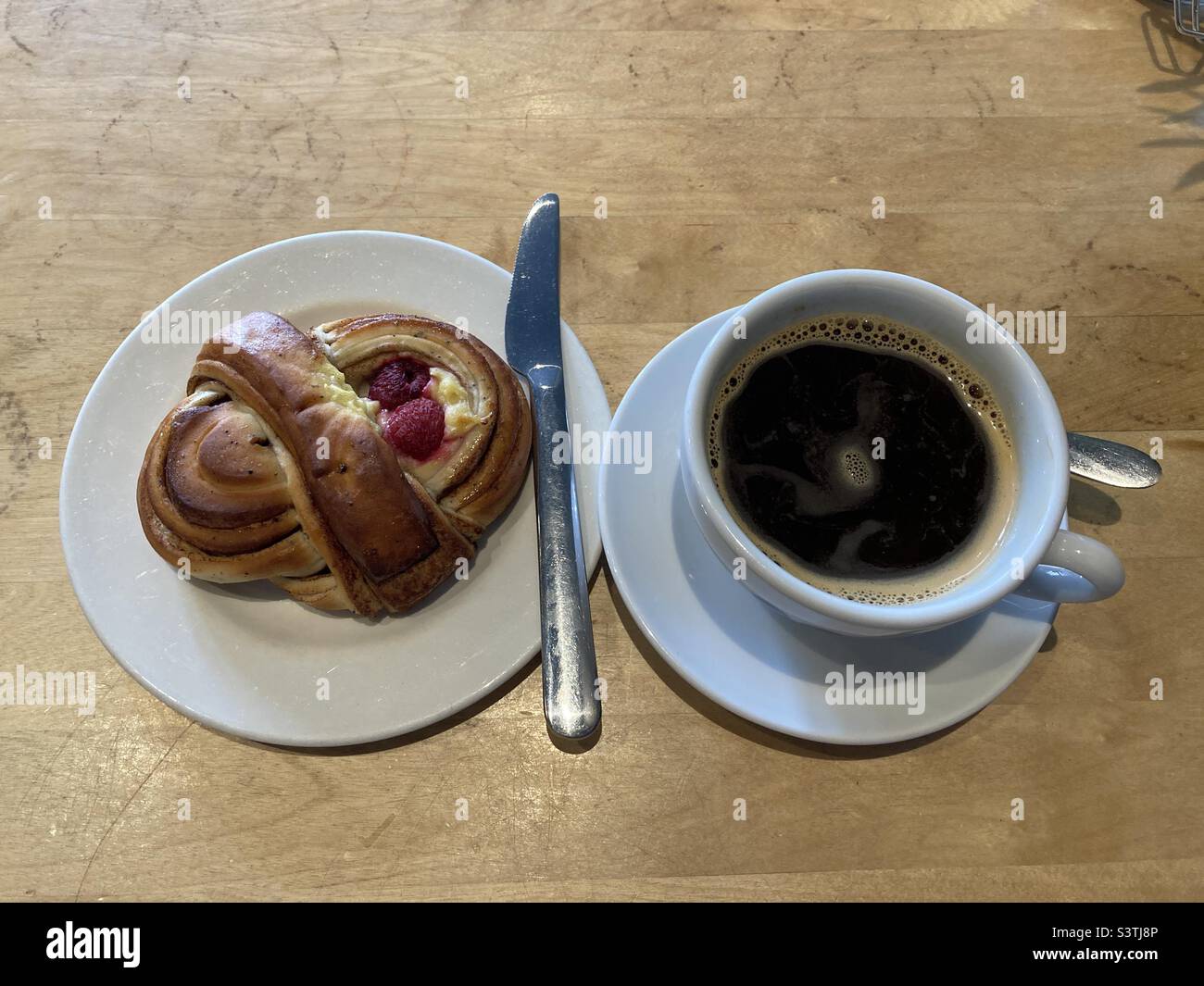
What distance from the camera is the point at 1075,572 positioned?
2.39 ft

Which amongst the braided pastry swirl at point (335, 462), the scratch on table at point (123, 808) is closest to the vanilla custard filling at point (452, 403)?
the braided pastry swirl at point (335, 462)

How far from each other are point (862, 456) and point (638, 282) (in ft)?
1.42

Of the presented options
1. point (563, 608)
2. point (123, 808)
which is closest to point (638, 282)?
point (563, 608)

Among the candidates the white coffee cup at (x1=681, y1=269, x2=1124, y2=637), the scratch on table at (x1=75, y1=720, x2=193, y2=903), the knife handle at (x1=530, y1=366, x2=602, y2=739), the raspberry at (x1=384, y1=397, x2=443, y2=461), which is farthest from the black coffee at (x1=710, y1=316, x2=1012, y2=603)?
the scratch on table at (x1=75, y1=720, x2=193, y2=903)

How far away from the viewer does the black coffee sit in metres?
0.80

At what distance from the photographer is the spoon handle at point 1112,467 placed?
92 centimetres

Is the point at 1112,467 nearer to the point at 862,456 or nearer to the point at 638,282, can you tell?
the point at 862,456

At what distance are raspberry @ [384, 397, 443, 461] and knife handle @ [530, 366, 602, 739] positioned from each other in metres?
0.12

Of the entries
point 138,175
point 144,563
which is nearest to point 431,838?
point 144,563

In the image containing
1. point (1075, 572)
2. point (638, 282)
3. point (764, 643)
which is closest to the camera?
point (1075, 572)

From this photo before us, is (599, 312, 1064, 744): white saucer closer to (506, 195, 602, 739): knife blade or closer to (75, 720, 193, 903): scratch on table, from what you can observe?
(506, 195, 602, 739): knife blade

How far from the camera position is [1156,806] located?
0.91m

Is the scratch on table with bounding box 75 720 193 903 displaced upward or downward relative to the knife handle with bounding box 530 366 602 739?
downward
